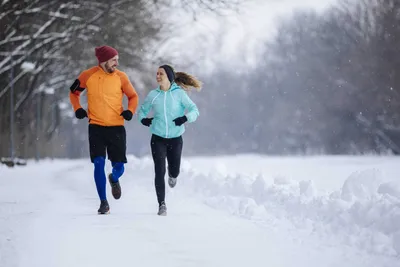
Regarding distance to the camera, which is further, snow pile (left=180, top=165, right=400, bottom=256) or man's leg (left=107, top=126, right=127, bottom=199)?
man's leg (left=107, top=126, right=127, bottom=199)

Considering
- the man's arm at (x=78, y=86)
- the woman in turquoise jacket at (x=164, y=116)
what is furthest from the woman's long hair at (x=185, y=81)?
the man's arm at (x=78, y=86)

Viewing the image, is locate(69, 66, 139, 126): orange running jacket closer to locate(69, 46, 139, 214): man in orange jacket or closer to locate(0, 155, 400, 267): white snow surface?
locate(69, 46, 139, 214): man in orange jacket

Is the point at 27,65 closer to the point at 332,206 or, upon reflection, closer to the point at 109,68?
the point at 109,68

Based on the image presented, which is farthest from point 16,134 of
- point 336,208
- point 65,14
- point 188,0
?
point 336,208

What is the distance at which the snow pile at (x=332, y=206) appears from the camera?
6945 millimetres

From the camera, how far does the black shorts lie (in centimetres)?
925

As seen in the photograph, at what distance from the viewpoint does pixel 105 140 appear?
932cm

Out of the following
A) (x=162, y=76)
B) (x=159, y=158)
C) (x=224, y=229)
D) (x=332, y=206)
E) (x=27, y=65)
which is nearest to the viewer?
(x=224, y=229)

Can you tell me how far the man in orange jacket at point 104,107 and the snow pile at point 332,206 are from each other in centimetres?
169

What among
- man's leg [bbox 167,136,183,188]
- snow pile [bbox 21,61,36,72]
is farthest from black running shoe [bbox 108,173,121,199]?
snow pile [bbox 21,61,36,72]

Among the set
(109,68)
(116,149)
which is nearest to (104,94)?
(109,68)

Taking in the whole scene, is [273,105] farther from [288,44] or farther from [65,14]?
[65,14]

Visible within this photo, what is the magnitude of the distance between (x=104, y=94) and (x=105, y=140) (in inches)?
22.1

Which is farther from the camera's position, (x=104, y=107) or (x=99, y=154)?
(x=99, y=154)
